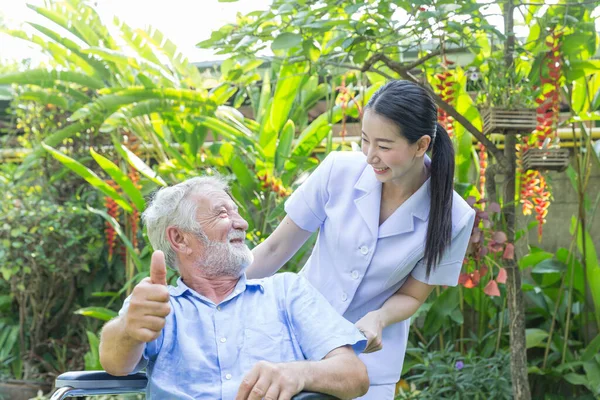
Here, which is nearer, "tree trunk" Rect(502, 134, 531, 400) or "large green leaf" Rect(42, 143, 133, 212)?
"tree trunk" Rect(502, 134, 531, 400)

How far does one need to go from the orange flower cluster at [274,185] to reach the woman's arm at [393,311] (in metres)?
2.24

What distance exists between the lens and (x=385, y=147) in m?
2.10

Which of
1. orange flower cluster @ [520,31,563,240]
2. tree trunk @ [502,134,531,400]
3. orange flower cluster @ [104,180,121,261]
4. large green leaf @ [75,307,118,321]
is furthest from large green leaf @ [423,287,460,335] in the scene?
orange flower cluster @ [104,180,121,261]

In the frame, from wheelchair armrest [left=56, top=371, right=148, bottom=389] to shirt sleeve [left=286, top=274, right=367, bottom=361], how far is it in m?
0.42

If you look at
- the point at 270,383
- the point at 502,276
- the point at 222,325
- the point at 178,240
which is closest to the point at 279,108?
the point at 502,276

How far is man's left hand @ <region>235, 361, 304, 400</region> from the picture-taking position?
1.78 m

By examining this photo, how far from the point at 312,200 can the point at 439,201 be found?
1.21 ft

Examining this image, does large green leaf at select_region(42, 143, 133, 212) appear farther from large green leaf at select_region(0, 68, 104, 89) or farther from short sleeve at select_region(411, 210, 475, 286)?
short sleeve at select_region(411, 210, 475, 286)

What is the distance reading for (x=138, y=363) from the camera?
1.97 m

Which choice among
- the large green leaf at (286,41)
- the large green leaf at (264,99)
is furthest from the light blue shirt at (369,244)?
the large green leaf at (264,99)

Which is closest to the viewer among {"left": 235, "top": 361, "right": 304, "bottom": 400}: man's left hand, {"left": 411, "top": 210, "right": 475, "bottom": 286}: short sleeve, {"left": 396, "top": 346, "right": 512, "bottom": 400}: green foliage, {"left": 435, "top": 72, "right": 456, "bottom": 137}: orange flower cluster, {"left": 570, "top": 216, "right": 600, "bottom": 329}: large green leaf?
{"left": 235, "top": 361, "right": 304, "bottom": 400}: man's left hand

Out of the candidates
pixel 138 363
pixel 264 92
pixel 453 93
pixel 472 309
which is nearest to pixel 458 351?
pixel 472 309

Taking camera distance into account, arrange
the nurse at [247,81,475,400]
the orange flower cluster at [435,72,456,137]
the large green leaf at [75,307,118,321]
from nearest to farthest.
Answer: the nurse at [247,81,475,400] < the orange flower cluster at [435,72,456,137] < the large green leaf at [75,307,118,321]

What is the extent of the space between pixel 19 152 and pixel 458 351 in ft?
10.7
